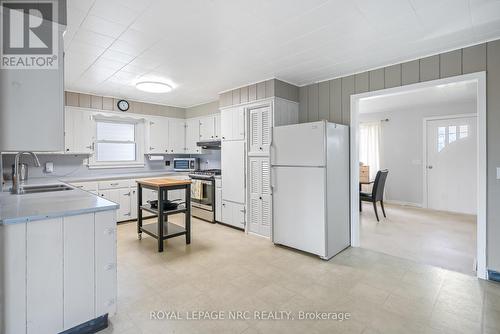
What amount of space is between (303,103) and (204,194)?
7.96ft

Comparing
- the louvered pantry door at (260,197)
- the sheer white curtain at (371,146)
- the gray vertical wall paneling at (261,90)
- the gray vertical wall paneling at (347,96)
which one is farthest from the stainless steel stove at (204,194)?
the sheer white curtain at (371,146)

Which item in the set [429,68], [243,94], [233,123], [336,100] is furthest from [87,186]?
[429,68]

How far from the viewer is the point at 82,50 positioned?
9.07ft

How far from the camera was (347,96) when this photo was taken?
11.6 feet

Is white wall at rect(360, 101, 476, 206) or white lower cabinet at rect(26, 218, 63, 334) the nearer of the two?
white lower cabinet at rect(26, 218, 63, 334)

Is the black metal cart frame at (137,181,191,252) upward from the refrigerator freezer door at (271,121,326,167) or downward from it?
downward

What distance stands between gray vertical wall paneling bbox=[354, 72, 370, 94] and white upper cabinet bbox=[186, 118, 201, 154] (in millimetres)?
3283

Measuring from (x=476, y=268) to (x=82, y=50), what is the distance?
4802mm

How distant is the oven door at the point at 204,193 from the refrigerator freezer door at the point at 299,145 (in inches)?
65.0

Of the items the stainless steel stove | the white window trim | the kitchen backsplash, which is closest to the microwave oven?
the kitchen backsplash

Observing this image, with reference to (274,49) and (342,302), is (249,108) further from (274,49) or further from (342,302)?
(342,302)

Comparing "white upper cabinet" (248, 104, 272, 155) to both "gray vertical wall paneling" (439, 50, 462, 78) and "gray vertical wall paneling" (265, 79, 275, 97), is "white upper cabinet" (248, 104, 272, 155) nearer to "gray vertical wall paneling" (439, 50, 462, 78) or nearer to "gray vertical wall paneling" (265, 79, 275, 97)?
"gray vertical wall paneling" (265, 79, 275, 97)

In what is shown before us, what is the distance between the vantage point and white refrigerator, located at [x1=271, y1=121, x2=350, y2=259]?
305 centimetres

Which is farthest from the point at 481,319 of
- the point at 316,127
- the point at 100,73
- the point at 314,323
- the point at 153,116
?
the point at 153,116
